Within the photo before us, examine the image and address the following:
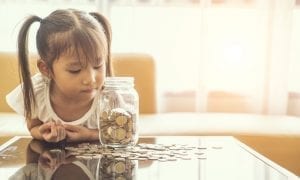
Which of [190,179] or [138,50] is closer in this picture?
[190,179]

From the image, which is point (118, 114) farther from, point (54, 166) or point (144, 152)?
point (54, 166)

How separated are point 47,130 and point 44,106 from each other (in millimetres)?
85

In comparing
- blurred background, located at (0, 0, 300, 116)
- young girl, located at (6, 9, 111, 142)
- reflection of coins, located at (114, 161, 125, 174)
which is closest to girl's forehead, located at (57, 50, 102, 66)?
young girl, located at (6, 9, 111, 142)

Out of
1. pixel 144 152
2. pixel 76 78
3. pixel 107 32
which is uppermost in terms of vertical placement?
pixel 107 32

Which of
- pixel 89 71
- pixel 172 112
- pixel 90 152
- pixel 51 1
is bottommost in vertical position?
pixel 172 112

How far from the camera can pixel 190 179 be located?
977mm

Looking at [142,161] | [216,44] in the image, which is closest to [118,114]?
[142,161]

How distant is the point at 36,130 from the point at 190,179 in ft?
1.83

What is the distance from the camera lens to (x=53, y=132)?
133cm

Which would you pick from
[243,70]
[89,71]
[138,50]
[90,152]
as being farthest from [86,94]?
[243,70]

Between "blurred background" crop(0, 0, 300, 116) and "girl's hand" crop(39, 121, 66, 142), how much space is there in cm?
118

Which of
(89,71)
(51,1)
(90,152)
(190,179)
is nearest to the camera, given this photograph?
(190,179)

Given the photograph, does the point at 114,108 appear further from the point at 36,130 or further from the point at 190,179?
the point at 190,179

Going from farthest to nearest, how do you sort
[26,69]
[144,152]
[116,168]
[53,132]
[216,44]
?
1. [216,44]
2. [26,69]
3. [53,132]
4. [144,152]
5. [116,168]
